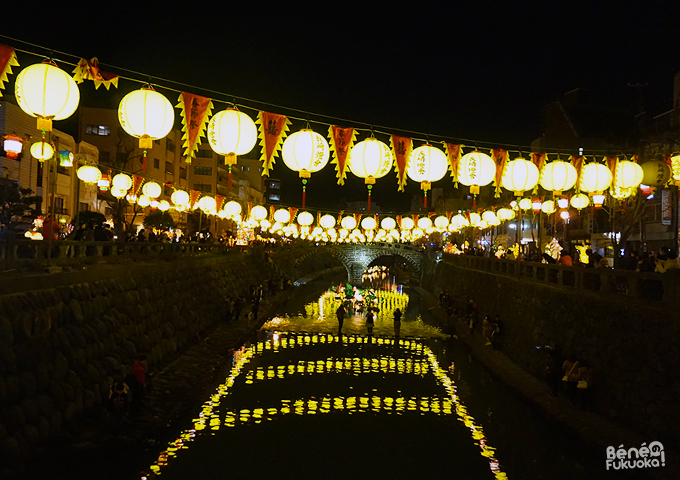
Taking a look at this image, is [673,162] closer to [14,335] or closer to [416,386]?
[416,386]

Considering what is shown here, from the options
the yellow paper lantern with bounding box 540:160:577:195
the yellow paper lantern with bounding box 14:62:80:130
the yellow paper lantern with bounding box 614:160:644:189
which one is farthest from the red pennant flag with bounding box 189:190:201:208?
the yellow paper lantern with bounding box 614:160:644:189

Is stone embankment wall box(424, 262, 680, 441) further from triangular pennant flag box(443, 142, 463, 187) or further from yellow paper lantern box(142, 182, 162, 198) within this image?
yellow paper lantern box(142, 182, 162, 198)

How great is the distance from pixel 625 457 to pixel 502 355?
34.4 ft

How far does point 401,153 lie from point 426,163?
640mm

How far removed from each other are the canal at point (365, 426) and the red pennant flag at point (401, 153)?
6.17 m

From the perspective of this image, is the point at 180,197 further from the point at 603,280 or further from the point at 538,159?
the point at 603,280

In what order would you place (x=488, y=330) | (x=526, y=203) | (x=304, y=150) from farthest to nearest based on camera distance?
(x=526, y=203)
(x=488, y=330)
(x=304, y=150)

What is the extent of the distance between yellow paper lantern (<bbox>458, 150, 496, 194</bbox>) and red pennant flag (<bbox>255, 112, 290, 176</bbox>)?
16.0 feet

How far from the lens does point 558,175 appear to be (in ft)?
46.9

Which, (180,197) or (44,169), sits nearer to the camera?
(180,197)

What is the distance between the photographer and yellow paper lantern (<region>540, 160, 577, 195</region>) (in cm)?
1427

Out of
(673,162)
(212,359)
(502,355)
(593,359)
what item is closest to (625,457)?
(593,359)

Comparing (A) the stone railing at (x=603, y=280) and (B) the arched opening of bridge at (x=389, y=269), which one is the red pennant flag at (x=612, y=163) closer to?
(A) the stone railing at (x=603, y=280)

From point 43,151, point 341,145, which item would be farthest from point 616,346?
point 43,151
